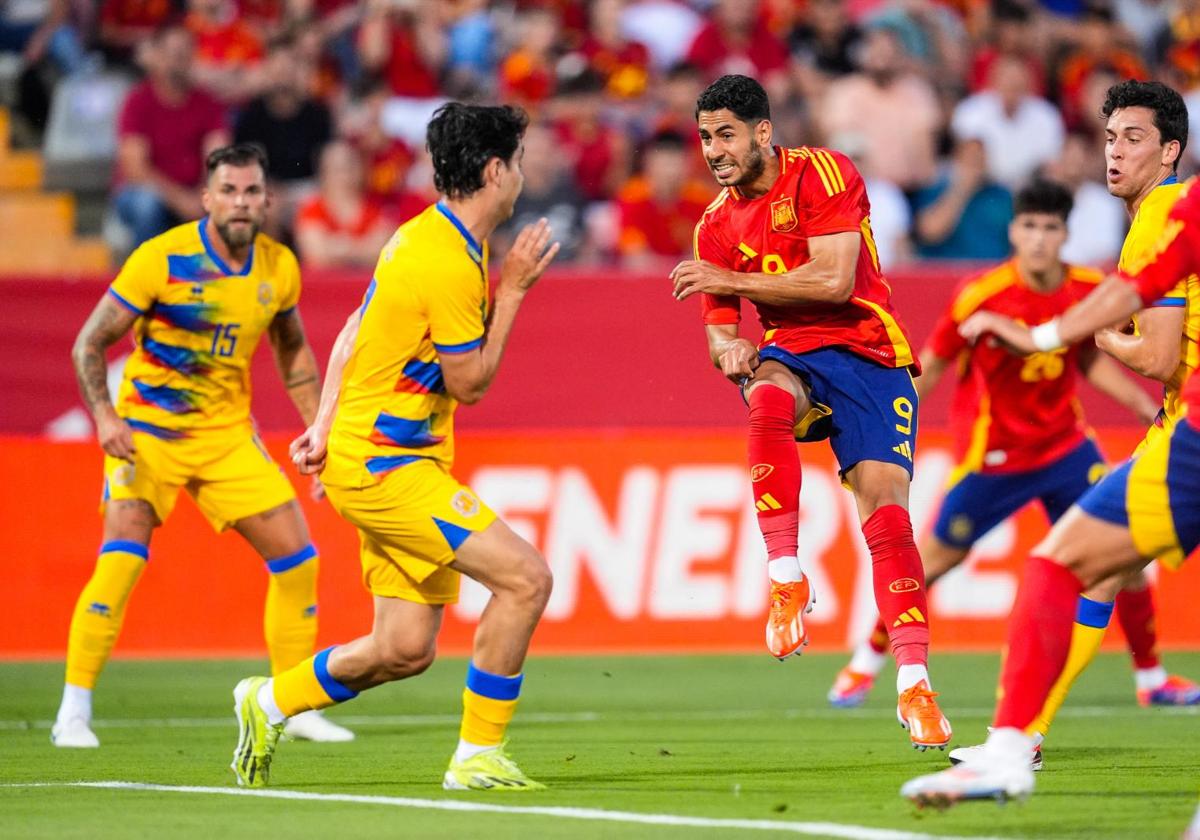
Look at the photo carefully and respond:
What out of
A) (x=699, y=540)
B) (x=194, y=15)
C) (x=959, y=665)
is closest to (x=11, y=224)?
(x=194, y=15)

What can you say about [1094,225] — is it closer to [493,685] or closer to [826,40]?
[826,40]

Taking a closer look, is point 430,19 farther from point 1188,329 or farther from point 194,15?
point 1188,329

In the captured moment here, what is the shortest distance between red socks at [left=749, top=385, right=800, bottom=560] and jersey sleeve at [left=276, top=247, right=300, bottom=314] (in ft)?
10.1

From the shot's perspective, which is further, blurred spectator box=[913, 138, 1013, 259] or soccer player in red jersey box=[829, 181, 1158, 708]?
blurred spectator box=[913, 138, 1013, 259]

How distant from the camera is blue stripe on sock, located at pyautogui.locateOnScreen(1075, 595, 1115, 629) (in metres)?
7.39

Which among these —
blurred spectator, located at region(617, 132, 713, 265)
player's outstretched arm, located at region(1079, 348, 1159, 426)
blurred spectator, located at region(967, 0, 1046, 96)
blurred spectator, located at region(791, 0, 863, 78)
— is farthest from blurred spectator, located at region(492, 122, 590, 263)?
player's outstretched arm, located at region(1079, 348, 1159, 426)

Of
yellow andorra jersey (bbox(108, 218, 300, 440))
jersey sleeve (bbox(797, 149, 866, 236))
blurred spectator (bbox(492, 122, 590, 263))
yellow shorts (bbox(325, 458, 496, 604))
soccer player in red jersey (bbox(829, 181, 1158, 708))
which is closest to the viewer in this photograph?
yellow shorts (bbox(325, 458, 496, 604))

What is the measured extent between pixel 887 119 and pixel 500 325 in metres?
10.3

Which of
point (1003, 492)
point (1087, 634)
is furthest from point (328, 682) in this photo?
point (1003, 492)

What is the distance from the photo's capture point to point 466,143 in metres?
7.28

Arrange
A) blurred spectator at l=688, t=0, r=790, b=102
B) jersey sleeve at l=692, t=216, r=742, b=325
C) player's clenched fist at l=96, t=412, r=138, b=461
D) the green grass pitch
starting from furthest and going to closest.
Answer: blurred spectator at l=688, t=0, r=790, b=102, player's clenched fist at l=96, t=412, r=138, b=461, jersey sleeve at l=692, t=216, r=742, b=325, the green grass pitch

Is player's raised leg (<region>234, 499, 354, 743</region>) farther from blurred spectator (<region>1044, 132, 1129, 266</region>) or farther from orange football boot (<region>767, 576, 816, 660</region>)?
blurred spectator (<region>1044, 132, 1129, 266</region>)

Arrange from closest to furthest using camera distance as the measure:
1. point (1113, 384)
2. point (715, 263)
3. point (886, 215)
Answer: point (715, 263)
point (1113, 384)
point (886, 215)

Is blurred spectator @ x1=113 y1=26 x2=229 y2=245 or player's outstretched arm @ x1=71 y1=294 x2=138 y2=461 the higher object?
blurred spectator @ x1=113 y1=26 x2=229 y2=245
